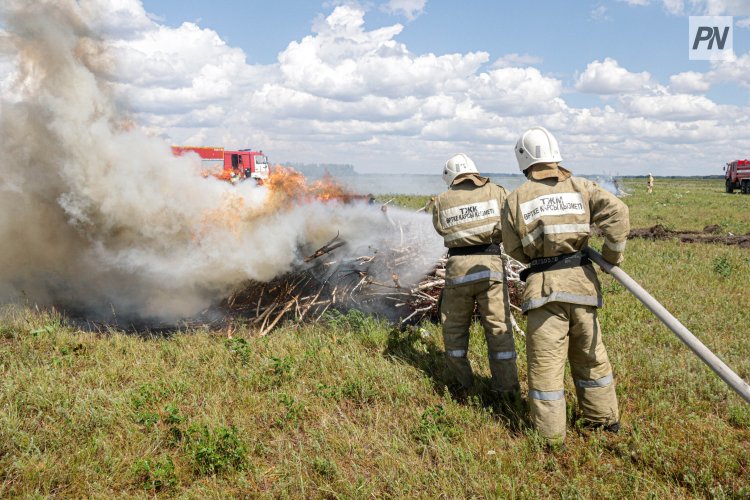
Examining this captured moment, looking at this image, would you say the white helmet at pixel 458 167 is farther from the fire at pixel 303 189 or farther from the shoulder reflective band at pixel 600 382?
the fire at pixel 303 189

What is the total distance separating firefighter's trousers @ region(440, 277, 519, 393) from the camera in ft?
15.0

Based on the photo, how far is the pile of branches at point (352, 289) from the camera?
23.9 feet

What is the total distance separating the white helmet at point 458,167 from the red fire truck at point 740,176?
4259 centimetres

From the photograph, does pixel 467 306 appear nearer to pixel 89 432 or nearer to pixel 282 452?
pixel 282 452

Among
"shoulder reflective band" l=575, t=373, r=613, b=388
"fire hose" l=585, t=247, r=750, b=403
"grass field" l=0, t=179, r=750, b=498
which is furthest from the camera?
"shoulder reflective band" l=575, t=373, r=613, b=388

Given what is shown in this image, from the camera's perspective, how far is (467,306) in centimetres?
476

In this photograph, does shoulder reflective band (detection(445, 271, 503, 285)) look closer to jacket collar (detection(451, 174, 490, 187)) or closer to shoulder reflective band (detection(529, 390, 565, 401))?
jacket collar (detection(451, 174, 490, 187))

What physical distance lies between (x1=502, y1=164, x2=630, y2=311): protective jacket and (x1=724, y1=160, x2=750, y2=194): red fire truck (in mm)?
43101

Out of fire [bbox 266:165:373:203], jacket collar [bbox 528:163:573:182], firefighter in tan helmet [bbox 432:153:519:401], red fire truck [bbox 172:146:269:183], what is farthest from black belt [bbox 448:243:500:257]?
red fire truck [bbox 172:146:269:183]

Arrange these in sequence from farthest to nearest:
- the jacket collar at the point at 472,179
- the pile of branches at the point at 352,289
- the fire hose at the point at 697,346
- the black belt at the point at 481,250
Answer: the pile of branches at the point at 352,289
the jacket collar at the point at 472,179
the black belt at the point at 481,250
the fire hose at the point at 697,346

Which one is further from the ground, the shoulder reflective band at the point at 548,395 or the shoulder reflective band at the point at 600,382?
the shoulder reflective band at the point at 600,382

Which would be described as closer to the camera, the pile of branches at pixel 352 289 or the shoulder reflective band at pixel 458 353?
the shoulder reflective band at pixel 458 353

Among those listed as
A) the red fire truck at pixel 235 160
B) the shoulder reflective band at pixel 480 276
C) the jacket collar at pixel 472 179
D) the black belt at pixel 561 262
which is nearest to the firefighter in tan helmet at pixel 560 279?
the black belt at pixel 561 262

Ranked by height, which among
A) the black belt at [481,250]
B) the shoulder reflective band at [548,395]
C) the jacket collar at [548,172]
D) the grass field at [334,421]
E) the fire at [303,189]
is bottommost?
the grass field at [334,421]
